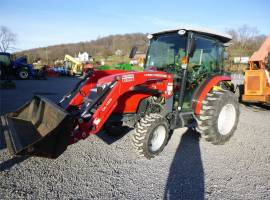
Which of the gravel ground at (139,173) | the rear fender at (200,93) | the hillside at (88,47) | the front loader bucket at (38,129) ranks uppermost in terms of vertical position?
the hillside at (88,47)

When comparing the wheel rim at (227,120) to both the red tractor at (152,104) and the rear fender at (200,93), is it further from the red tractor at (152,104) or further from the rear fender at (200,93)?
the rear fender at (200,93)

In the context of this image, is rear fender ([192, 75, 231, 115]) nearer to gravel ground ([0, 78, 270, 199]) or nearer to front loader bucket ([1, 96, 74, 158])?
gravel ground ([0, 78, 270, 199])

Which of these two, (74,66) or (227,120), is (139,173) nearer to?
(227,120)

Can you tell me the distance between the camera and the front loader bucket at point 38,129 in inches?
113

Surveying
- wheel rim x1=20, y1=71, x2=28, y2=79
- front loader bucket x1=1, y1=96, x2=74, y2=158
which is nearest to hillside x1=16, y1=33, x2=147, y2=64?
wheel rim x1=20, y1=71, x2=28, y2=79

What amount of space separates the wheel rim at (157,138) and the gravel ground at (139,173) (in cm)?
19

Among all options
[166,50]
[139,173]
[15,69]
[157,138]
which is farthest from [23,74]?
[139,173]

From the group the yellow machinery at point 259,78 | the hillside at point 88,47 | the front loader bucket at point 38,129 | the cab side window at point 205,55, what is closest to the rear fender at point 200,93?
the cab side window at point 205,55

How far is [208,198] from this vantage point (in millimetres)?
2895

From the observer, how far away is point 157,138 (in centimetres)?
402

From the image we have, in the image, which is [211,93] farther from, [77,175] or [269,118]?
[269,118]

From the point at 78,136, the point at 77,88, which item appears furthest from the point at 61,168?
the point at 77,88

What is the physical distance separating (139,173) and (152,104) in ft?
4.24

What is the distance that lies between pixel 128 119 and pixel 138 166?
795mm
